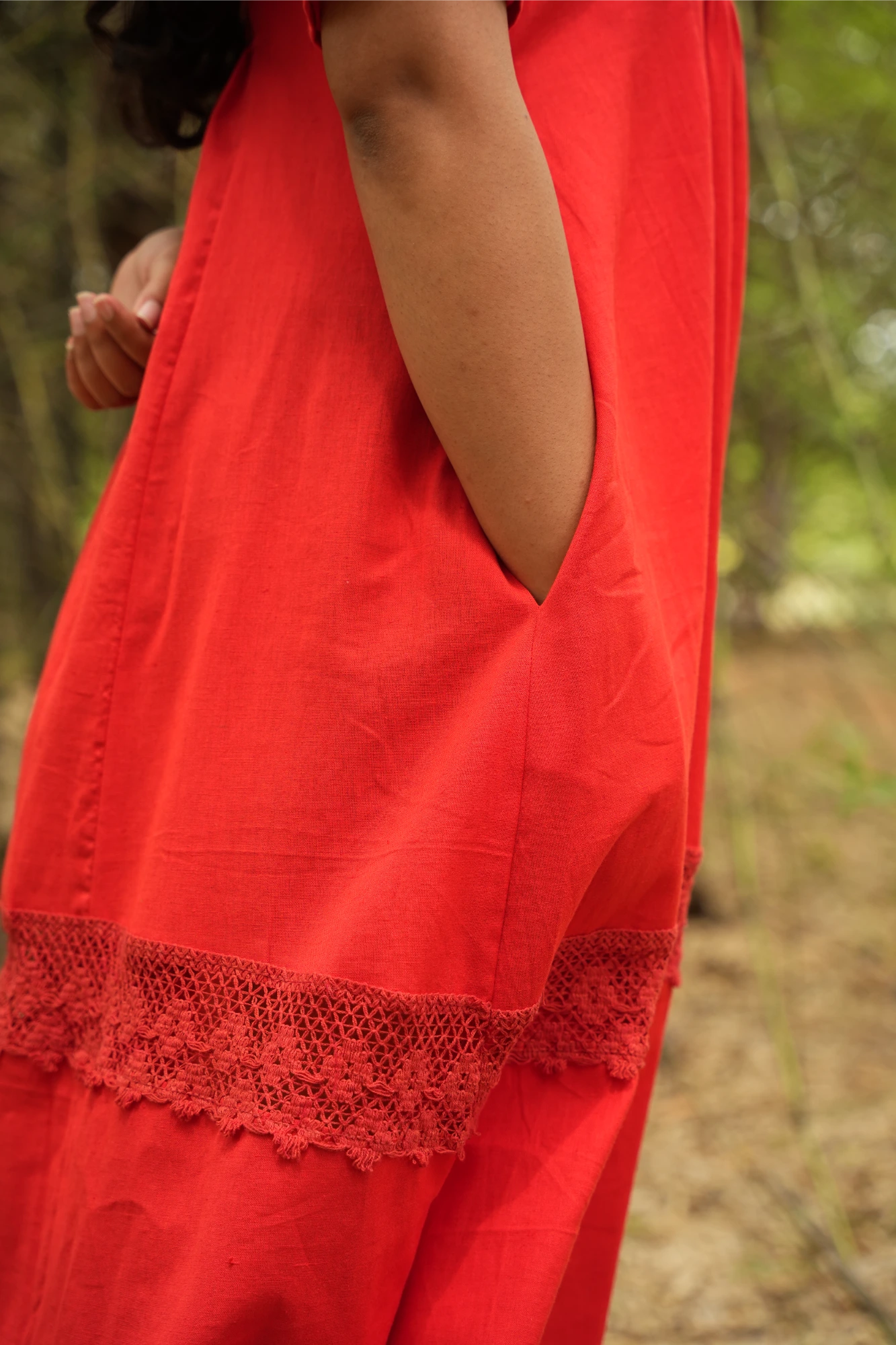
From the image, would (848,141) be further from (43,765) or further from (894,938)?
(43,765)

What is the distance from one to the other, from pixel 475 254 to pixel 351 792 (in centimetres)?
32

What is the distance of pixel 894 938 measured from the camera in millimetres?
3494

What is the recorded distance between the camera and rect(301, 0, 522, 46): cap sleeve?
560 millimetres

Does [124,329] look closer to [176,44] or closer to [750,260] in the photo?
[176,44]

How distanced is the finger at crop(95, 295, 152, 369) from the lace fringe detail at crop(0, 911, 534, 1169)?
488mm

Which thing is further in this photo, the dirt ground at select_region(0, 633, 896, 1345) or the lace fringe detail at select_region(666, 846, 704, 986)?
the dirt ground at select_region(0, 633, 896, 1345)

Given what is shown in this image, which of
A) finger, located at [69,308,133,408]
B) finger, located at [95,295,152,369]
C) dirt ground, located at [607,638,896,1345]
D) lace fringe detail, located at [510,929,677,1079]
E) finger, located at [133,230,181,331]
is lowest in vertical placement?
dirt ground, located at [607,638,896,1345]

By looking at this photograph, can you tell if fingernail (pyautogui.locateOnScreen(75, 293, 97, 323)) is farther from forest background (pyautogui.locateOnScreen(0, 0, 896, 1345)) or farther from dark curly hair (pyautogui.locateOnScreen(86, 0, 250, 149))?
forest background (pyautogui.locateOnScreen(0, 0, 896, 1345))

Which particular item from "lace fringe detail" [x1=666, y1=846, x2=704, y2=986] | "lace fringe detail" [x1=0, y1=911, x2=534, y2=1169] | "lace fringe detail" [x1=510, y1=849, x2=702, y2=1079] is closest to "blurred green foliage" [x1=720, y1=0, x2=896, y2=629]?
"lace fringe detail" [x1=666, y1=846, x2=704, y2=986]

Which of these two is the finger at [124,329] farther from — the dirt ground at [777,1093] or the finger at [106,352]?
the dirt ground at [777,1093]

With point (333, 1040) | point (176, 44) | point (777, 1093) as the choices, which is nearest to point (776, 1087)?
point (777, 1093)

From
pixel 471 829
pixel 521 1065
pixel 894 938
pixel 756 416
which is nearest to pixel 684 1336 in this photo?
pixel 521 1065

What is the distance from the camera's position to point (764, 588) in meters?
2.90

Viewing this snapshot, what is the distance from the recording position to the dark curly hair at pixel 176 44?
0.81 meters
